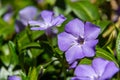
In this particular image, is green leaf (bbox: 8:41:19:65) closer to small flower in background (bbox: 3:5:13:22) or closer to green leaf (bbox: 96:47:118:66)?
green leaf (bbox: 96:47:118:66)

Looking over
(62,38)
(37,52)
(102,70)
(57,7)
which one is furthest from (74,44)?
(57,7)

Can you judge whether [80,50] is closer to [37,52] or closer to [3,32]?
[37,52]

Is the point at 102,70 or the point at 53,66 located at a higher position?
the point at 102,70

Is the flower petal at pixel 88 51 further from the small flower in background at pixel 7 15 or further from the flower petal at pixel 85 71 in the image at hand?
the small flower in background at pixel 7 15

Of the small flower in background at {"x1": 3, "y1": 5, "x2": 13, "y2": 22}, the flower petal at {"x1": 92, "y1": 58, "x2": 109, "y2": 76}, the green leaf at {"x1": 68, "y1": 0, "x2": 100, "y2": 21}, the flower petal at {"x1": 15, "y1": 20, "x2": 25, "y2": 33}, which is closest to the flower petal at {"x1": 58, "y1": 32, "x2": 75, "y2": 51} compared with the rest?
the flower petal at {"x1": 92, "y1": 58, "x2": 109, "y2": 76}

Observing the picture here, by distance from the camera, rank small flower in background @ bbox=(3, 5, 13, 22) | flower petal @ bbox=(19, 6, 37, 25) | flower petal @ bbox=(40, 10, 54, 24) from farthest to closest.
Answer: small flower in background @ bbox=(3, 5, 13, 22), flower petal @ bbox=(19, 6, 37, 25), flower petal @ bbox=(40, 10, 54, 24)

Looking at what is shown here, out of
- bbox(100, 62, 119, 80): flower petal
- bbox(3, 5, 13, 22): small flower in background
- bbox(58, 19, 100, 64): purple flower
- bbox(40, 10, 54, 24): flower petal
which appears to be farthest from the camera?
bbox(3, 5, 13, 22): small flower in background

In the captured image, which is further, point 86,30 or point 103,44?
point 103,44
